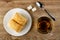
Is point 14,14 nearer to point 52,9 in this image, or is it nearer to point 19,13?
point 19,13

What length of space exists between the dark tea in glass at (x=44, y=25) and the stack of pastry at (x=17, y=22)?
10 cm

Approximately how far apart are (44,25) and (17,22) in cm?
17

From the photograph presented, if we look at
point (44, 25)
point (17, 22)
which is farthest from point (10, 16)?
point (44, 25)

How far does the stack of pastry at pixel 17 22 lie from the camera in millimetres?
1200

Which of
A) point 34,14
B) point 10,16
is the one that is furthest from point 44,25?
point 10,16

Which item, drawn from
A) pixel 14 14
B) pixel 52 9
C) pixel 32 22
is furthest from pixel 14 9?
pixel 52 9

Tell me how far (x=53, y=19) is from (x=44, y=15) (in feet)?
0.21

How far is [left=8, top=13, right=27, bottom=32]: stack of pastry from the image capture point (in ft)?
3.94

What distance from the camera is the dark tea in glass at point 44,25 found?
1229 millimetres

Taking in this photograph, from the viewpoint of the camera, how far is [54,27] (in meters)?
1.25

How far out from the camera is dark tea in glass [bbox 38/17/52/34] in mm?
1229

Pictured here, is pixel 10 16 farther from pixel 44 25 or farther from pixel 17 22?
pixel 44 25

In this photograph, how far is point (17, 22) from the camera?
1207 millimetres

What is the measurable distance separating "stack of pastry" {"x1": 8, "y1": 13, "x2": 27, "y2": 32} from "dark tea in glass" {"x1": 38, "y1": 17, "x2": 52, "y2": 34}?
10cm
